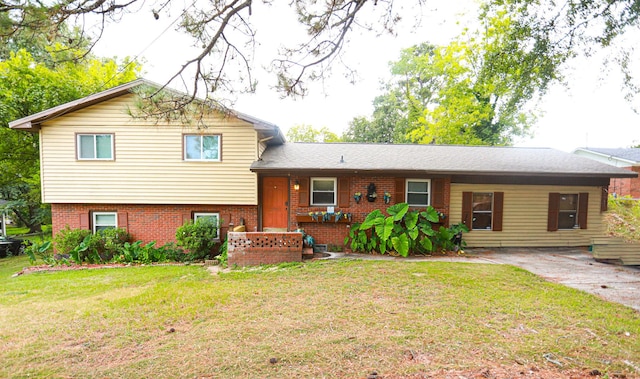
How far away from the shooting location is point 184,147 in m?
9.71

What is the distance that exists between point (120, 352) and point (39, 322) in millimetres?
2161

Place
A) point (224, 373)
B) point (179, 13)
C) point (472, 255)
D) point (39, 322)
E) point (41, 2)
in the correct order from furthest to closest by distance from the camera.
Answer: point (472, 255)
point (39, 322)
point (179, 13)
point (41, 2)
point (224, 373)

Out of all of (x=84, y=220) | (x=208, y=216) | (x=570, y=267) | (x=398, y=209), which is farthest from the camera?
(x=208, y=216)

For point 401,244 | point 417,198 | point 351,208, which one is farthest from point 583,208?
point 351,208

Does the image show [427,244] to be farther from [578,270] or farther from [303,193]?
[303,193]

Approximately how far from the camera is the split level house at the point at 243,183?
952 centimetres

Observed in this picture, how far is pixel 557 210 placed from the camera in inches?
400

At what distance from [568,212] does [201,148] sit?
12.1 metres

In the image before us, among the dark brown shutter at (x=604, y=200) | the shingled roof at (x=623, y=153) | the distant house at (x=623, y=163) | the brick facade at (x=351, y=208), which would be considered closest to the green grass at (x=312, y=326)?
the brick facade at (x=351, y=208)

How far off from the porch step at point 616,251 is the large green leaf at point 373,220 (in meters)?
5.58

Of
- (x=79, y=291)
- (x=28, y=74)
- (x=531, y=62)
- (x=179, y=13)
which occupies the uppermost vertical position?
(x=28, y=74)

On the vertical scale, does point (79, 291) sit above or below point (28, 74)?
below

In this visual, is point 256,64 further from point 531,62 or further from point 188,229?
point 531,62

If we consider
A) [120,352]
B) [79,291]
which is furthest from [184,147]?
[120,352]
